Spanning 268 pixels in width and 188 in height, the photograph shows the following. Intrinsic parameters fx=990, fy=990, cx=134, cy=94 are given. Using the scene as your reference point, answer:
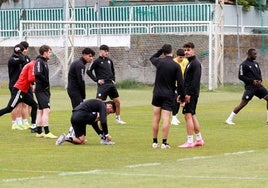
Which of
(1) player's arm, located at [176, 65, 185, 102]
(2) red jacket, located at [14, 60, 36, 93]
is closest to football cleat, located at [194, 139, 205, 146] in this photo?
(1) player's arm, located at [176, 65, 185, 102]

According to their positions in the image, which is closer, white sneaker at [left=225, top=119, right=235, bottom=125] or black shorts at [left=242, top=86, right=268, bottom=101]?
white sneaker at [left=225, top=119, right=235, bottom=125]

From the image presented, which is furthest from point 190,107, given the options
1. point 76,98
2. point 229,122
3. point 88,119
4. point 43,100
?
point 229,122

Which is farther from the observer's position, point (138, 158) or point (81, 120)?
point (81, 120)

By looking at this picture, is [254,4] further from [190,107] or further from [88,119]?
[88,119]

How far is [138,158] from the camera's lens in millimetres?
17547

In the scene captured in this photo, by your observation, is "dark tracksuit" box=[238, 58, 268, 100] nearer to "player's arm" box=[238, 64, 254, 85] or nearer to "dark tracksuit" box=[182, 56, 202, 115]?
"player's arm" box=[238, 64, 254, 85]

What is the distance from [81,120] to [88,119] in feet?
0.55

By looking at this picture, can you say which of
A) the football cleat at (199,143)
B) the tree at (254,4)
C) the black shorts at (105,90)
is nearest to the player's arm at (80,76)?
the football cleat at (199,143)

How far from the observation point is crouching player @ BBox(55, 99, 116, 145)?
19922 mm

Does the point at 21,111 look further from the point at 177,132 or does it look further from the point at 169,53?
the point at 169,53

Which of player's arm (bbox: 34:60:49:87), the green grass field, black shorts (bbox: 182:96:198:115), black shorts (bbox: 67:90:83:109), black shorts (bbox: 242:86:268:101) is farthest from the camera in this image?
black shorts (bbox: 242:86:268:101)

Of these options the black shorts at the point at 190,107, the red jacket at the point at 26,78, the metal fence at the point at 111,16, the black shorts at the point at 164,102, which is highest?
the metal fence at the point at 111,16

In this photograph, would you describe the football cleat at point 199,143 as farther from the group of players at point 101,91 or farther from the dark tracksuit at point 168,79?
the dark tracksuit at point 168,79

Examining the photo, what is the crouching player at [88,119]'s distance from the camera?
19922 millimetres
